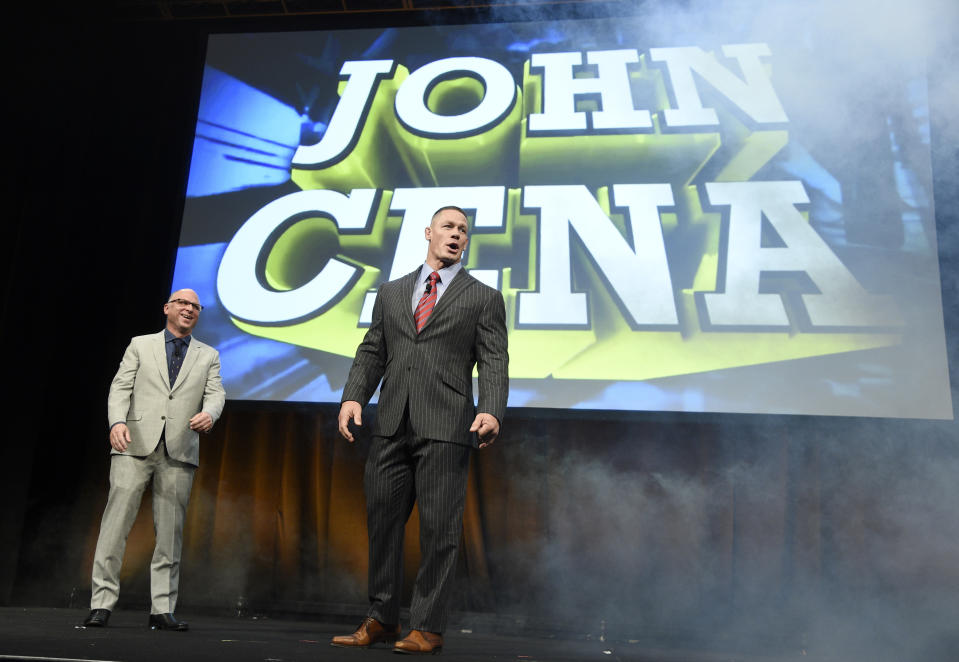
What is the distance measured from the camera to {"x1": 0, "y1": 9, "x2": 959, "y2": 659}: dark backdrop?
3010 mm

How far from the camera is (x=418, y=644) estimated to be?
165 cm

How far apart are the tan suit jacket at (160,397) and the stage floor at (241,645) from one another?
0.53 meters

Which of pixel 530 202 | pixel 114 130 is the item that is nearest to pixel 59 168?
pixel 114 130

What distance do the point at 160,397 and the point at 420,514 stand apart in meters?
→ 1.03

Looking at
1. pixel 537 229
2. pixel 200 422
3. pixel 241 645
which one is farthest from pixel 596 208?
pixel 241 645

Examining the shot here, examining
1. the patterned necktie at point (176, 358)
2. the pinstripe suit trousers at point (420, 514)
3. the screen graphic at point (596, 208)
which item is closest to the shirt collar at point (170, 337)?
the patterned necktie at point (176, 358)

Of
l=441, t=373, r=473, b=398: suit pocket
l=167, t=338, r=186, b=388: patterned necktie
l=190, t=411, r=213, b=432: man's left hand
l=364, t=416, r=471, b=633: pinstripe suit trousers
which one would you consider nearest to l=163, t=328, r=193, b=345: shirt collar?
l=167, t=338, r=186, b=388: patterned necktie

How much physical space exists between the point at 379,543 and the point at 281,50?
2725 millimetres

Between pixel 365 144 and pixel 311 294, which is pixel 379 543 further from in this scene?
pixel 365 144

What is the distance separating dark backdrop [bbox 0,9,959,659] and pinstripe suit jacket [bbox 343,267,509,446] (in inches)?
46.6

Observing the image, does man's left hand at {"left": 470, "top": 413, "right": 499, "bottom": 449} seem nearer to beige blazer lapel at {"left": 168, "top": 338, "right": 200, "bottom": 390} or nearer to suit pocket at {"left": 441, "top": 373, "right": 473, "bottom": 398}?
suit pocket at {"left": 441, "top": 373, "right": 473, "bottom": 398}

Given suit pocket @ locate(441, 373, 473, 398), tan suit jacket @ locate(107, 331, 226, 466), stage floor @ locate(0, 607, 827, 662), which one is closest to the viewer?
stage floor @ locate(0, 607, 827, 662)

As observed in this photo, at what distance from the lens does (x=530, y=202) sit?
319 cm

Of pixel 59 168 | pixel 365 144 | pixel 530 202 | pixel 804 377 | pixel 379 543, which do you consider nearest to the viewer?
pixel 379 543
